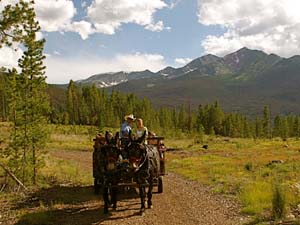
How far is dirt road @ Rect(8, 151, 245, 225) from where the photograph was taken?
12570mm

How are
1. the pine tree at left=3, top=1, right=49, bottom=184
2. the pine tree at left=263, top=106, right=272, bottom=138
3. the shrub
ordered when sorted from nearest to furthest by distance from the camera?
the shrub, the pine tree at left=3, top=1, right=49, bottom=184, the pine tree at left=263, top=106, right=272, bottom=138

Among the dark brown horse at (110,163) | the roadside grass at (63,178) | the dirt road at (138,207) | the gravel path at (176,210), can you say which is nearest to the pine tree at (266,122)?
the roadside grass at (63,178)

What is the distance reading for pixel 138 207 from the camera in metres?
14.2

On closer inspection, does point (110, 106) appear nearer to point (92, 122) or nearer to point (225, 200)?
point (92, 122)

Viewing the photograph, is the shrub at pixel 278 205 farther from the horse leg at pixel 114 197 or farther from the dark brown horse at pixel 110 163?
the horse leg at pixel 114 197

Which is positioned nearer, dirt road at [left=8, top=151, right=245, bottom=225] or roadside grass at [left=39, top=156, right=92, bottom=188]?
dirt road at [left=8, top=151, right=245, bottom=225]

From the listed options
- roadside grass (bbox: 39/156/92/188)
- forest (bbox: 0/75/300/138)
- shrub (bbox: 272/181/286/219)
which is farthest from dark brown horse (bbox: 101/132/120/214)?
forest (bbox: 0/75/300/138)

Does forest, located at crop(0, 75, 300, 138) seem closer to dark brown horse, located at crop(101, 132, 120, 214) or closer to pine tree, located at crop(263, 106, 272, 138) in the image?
pine tree, located at crop(263, 106, 272, 138)

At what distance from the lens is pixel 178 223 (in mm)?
12258

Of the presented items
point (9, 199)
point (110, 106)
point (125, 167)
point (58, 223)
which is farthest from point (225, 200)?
point (110, 106)

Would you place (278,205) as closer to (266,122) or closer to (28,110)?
(28,110)

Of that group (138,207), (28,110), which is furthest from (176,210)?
(28,110)

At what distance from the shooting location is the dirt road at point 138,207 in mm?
12570

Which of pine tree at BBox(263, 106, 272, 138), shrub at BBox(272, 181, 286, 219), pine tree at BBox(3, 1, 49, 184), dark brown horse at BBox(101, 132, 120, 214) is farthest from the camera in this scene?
pine tree at BBox(263, 106, 272, 138)
